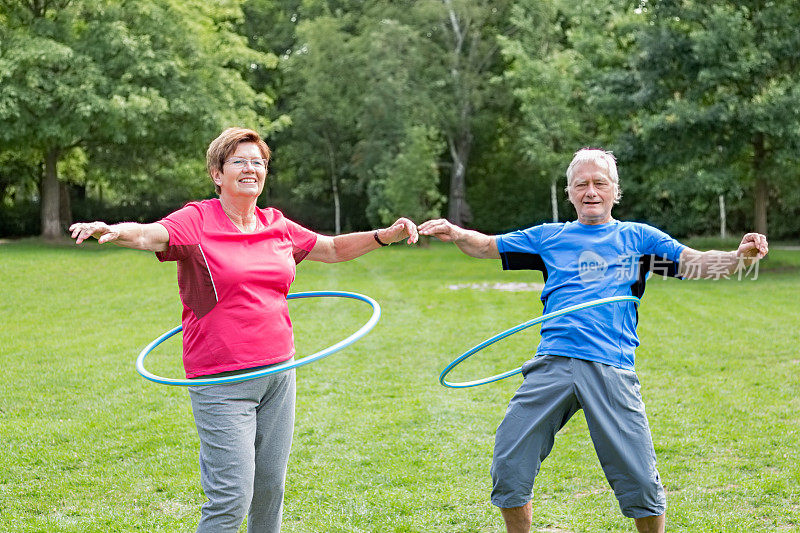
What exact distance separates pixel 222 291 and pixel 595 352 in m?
1.64

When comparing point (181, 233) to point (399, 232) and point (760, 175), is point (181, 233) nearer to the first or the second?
point (399, 232)

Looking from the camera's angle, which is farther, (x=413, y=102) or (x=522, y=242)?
(x=413, y=102)

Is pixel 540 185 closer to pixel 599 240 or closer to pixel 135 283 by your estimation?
pixel 135 283

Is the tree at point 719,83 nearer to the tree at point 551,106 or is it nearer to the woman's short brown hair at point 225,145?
the tree at point 551,106

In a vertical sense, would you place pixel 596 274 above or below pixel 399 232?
below

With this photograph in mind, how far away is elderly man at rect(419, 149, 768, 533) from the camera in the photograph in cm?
384

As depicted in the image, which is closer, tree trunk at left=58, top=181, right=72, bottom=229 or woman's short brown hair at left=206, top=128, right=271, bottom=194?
woman's short brown hair at left=206, top=128, right=271, bottom=194

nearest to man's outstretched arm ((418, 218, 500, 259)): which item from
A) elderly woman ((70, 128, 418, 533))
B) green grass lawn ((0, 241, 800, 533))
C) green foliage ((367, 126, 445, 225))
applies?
elderly woman ((70, 128, 418, 533))

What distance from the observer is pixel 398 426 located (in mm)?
7438

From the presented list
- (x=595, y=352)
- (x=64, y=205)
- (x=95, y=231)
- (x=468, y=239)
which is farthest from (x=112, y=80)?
(x=595, y=352)

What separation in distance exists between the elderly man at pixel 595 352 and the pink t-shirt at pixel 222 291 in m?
1.15

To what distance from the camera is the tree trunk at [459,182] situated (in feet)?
129

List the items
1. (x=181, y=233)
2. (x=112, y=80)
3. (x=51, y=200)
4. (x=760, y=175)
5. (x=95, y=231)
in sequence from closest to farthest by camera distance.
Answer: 1. (x=95, y=231)
2. (x=181, y=233)
3. (x=760, y=175)
4. (x=112, y=80)
5. (x=51, y=200)

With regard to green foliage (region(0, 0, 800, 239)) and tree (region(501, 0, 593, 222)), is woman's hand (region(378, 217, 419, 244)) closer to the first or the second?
green foliage (region(0, 0, 800, 239))
